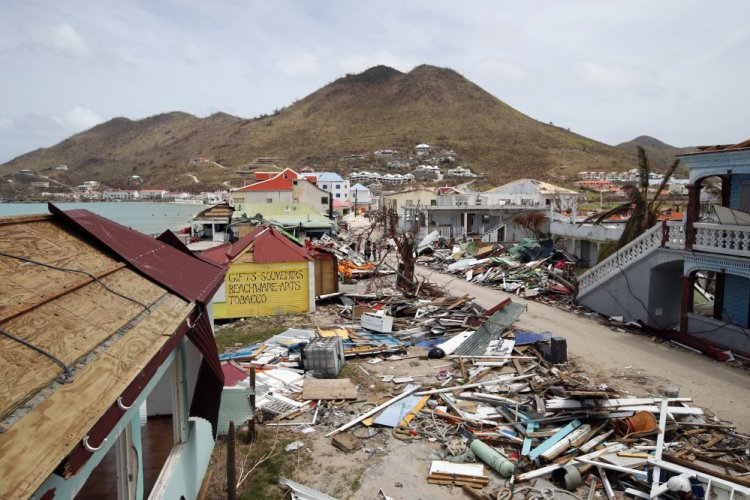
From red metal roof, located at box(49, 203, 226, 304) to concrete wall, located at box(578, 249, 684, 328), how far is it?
51.1ft

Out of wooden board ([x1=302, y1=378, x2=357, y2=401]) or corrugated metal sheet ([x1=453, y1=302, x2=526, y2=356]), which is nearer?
wooden board ([x1=302, y1=378, x2=357, y2=401])

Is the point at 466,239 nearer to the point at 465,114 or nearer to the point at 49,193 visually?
the point at 465,114

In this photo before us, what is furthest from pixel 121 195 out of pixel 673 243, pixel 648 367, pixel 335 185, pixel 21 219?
pixel 21 219

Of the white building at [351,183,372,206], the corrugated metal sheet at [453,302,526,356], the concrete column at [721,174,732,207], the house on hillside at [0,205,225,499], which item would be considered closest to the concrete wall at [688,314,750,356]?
the concrete column at [721,174,732,207]

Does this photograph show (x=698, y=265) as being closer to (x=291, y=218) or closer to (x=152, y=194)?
(x=291, y=218)

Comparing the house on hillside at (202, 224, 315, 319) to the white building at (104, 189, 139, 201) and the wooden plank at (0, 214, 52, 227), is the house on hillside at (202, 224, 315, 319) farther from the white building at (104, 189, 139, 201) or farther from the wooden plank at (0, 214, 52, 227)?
the white building at (104, 189, 139, 201)

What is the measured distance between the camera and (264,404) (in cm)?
1105

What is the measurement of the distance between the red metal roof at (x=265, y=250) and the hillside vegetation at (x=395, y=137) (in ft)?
269

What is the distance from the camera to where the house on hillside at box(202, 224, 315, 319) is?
18406 millimetres

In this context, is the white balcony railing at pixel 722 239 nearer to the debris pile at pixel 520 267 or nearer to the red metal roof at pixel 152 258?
the debris pile at pixel 520 267

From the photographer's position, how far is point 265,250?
18.5m

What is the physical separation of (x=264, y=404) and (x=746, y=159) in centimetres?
1474

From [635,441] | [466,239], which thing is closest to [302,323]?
[635,441]

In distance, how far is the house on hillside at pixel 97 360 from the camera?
234 cm
